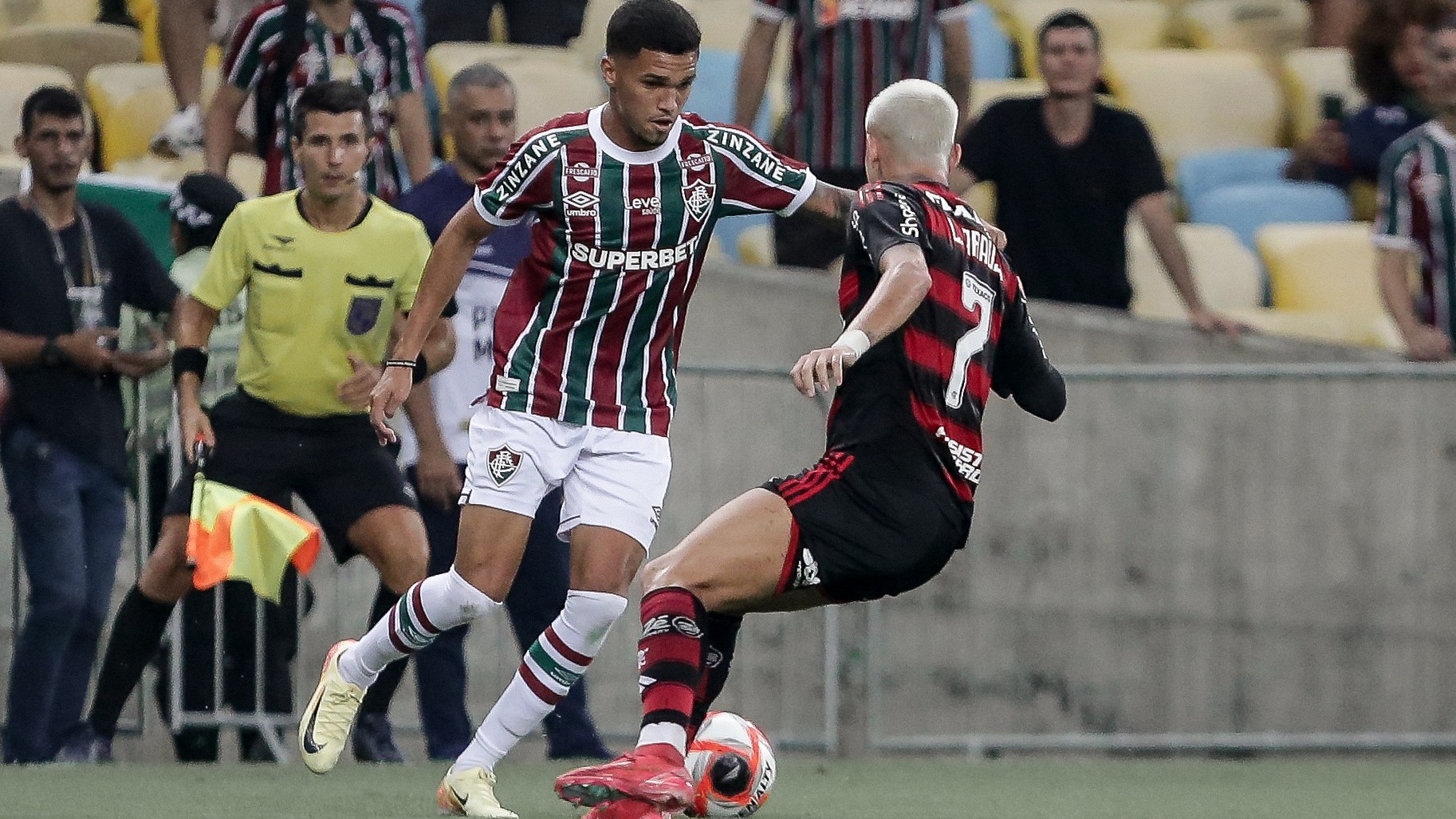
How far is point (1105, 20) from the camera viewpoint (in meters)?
12.6

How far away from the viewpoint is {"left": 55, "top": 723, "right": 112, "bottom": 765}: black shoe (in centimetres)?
788

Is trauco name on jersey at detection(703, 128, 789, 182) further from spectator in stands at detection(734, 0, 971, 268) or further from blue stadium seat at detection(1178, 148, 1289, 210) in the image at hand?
blue stadium seat at detection(1178, 148, 1289, 210)

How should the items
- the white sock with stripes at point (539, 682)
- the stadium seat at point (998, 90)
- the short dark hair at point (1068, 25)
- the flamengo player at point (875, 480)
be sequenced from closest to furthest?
the flamengo player at point (875, 480) < the white sock with stripes at point (539, 682) < the short dark hair at point (1068, 25) < the stadium seat at point (998, 90)

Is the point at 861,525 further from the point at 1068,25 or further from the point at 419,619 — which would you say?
the point at 1068,25

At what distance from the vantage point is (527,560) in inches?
325

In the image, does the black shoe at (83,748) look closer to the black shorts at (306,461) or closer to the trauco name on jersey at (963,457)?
the black shorts at (306,461)

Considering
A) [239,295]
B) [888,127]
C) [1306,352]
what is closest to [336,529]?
[239,295]

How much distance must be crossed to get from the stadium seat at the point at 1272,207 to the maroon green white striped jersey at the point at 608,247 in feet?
17.4

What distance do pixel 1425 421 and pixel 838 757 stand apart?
101 inches

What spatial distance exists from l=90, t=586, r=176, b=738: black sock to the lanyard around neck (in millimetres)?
1151

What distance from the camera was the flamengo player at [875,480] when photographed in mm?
5586

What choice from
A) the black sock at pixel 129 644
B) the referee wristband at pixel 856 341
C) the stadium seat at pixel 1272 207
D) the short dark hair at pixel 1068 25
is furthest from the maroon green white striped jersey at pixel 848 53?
the referee wristband at pixel 856 341

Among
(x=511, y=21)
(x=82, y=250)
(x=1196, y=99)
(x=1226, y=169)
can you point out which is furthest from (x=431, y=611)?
(x=1196, y=99)

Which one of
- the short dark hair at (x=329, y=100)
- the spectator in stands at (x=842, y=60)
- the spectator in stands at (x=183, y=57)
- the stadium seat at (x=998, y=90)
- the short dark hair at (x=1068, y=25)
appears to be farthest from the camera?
the stadium seat at (x=998, y=90)
